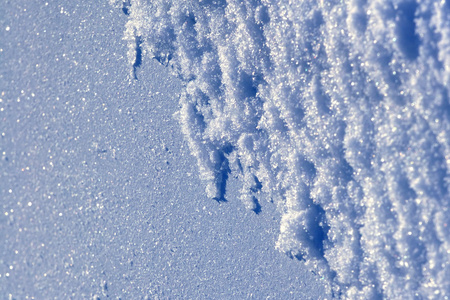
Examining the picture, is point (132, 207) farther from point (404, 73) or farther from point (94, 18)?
point (404, 73)

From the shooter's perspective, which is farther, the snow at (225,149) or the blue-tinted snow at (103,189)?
the blue-tinted snow at (103,189)

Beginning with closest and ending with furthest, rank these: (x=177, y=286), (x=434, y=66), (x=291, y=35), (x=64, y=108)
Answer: (x=434, y=66)
(x=291, y=35)
(x=177, y=286)
(x=64, y=108)

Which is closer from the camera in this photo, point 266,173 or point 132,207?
point 266,173

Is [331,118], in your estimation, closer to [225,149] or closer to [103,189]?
[225,149]

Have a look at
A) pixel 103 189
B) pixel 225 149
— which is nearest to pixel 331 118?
pixel 225 149

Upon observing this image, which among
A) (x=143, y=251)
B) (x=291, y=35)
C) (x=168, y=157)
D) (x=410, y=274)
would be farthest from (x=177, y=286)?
(x=291, y=35)
